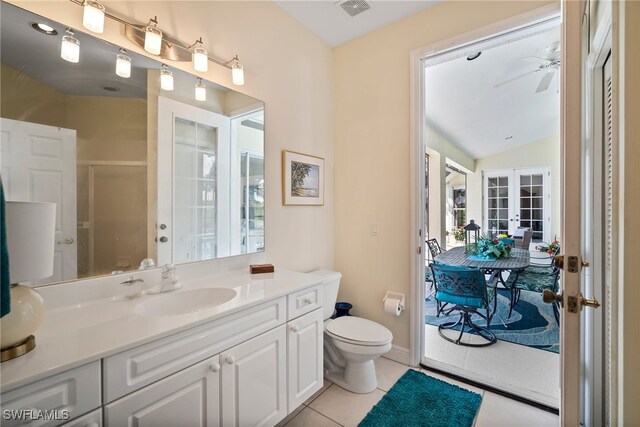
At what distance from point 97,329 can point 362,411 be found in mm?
1531

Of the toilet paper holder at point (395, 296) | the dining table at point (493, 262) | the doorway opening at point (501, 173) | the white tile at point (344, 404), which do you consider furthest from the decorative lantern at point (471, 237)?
the white tile at point (344, 404)

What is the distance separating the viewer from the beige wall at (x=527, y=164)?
622 cm

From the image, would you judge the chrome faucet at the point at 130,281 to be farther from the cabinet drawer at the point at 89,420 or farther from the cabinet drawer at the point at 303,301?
the cabinet drawer at the point at 303,301

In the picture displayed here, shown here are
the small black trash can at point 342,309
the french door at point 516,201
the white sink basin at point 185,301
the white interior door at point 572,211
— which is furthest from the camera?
the french door at point 516,201

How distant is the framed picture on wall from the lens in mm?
2137

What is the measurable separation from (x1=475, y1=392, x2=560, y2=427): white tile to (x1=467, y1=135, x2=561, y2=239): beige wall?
5651mm

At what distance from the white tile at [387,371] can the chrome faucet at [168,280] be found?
5.06 ft

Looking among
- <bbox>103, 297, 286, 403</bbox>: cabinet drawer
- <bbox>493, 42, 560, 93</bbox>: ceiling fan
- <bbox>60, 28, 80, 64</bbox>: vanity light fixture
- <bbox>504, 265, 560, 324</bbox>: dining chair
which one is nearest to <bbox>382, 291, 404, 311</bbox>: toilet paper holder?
<bbox>103, 297, 286, 403</bbox>: cabinet drawer

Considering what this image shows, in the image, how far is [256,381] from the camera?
129 cm

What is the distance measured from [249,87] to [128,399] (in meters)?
1.79

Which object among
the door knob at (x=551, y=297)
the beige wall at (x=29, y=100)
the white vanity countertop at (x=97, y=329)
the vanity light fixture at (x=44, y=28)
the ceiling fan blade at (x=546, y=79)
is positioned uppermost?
the ceiling fan blade at (x=546, y=79)

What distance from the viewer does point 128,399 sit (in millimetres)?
878

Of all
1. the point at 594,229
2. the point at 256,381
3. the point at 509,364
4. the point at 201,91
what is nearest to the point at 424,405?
the point at 509,364

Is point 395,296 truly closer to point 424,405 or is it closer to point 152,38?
point 424,405
